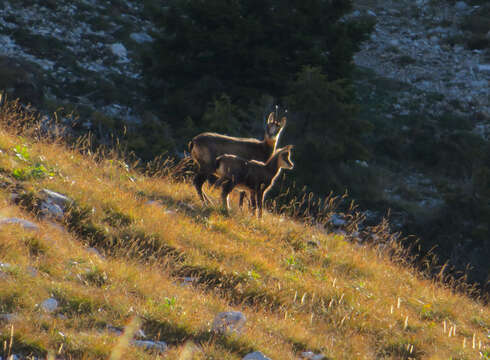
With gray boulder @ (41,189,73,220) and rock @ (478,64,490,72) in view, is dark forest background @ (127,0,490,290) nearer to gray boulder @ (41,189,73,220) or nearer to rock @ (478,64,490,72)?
gray boulder @ (41,189,73,220)

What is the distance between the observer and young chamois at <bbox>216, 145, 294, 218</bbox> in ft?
31.4

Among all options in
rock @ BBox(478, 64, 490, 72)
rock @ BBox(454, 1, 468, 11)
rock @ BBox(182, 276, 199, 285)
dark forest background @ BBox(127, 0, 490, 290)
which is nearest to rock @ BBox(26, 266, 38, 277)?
rock @ BBox(182, 276, 199, 285)

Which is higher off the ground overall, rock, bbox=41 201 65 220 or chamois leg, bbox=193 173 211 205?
rock, bbox=41 201 65 220

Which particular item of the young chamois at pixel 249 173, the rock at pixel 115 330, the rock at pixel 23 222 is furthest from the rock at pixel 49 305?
the young chamois at pixel 249 173

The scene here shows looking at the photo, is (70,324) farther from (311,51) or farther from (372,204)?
(311,51)

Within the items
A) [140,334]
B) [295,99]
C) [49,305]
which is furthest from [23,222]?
[295,99]

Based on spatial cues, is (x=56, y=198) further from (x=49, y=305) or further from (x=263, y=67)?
(x=263, y=67)

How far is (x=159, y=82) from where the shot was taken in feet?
66.7

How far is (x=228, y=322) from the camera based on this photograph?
18.4 ft

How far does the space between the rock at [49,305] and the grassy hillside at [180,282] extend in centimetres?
7

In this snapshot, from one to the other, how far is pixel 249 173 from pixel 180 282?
132 inches

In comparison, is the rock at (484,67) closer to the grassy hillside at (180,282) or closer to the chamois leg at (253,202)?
the grassy hillside at (180,282)

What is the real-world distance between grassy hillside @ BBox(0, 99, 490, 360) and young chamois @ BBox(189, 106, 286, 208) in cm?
48

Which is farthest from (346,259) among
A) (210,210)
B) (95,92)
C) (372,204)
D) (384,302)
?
(95,92)
